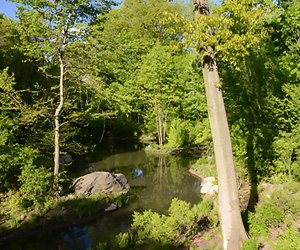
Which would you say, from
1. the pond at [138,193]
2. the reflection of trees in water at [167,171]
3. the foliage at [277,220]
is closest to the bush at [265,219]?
the foliage at [277,220]

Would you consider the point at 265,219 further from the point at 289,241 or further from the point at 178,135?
the point at 178,135

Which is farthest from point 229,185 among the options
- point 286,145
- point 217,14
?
point 286,145

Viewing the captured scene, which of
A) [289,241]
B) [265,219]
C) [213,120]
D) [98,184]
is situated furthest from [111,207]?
[289,241]

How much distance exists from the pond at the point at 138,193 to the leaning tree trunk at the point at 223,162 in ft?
14.8

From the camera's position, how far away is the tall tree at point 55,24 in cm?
1099

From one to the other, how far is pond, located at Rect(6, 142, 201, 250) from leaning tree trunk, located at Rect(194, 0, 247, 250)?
4.52 m

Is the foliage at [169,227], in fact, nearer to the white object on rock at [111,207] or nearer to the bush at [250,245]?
the bush at [250,245]

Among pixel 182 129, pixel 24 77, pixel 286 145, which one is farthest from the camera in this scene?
pixel 182 129

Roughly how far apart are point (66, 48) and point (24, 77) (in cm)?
852

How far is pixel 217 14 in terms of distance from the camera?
Result: 19.7 ft

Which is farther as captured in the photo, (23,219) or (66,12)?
(66,12)

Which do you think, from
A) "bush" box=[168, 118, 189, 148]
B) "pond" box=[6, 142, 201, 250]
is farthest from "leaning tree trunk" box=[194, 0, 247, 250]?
"bush" box=[168, 118, 189, 148]

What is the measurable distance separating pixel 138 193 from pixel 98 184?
204cm

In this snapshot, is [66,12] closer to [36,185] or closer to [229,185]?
[36,185]
